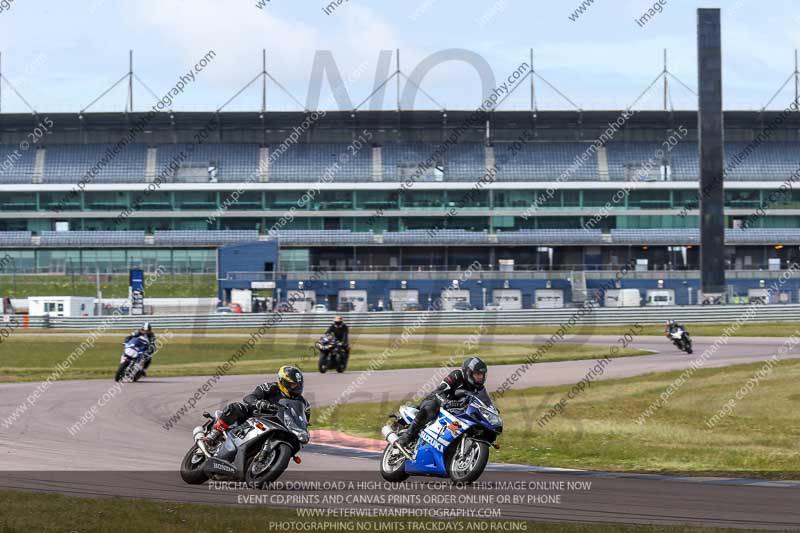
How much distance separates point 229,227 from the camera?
92.7 m

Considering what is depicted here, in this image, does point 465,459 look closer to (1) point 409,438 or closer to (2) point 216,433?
(1) point 409,438

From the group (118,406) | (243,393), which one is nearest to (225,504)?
(118,406)

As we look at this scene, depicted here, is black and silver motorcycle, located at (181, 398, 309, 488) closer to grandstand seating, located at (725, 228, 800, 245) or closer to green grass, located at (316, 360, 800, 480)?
green grass, located at (316, 360, 800, 480)

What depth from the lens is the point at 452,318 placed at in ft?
210

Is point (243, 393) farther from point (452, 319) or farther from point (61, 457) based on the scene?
point (452, 319)

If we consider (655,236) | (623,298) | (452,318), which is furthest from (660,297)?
(452,318)

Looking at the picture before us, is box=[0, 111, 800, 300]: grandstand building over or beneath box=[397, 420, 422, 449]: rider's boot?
over

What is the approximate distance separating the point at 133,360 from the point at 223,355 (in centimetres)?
1353

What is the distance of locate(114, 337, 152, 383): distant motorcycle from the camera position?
2997 centimetres

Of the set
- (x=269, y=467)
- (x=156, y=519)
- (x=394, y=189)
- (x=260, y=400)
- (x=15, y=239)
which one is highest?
(x=394, y=189)

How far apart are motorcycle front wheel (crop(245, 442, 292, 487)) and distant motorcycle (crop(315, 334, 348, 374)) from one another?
21.0 meters

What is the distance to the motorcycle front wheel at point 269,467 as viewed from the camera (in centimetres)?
1259

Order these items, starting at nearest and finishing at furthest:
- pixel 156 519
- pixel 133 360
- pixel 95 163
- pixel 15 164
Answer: pixel 156 519 → pixel 133 360 → pixel 15 164 → pixel 95 163

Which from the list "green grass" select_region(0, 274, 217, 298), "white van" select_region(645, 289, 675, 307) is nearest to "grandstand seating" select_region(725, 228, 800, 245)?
"white van" select_region(645, 289, 675, 307)
